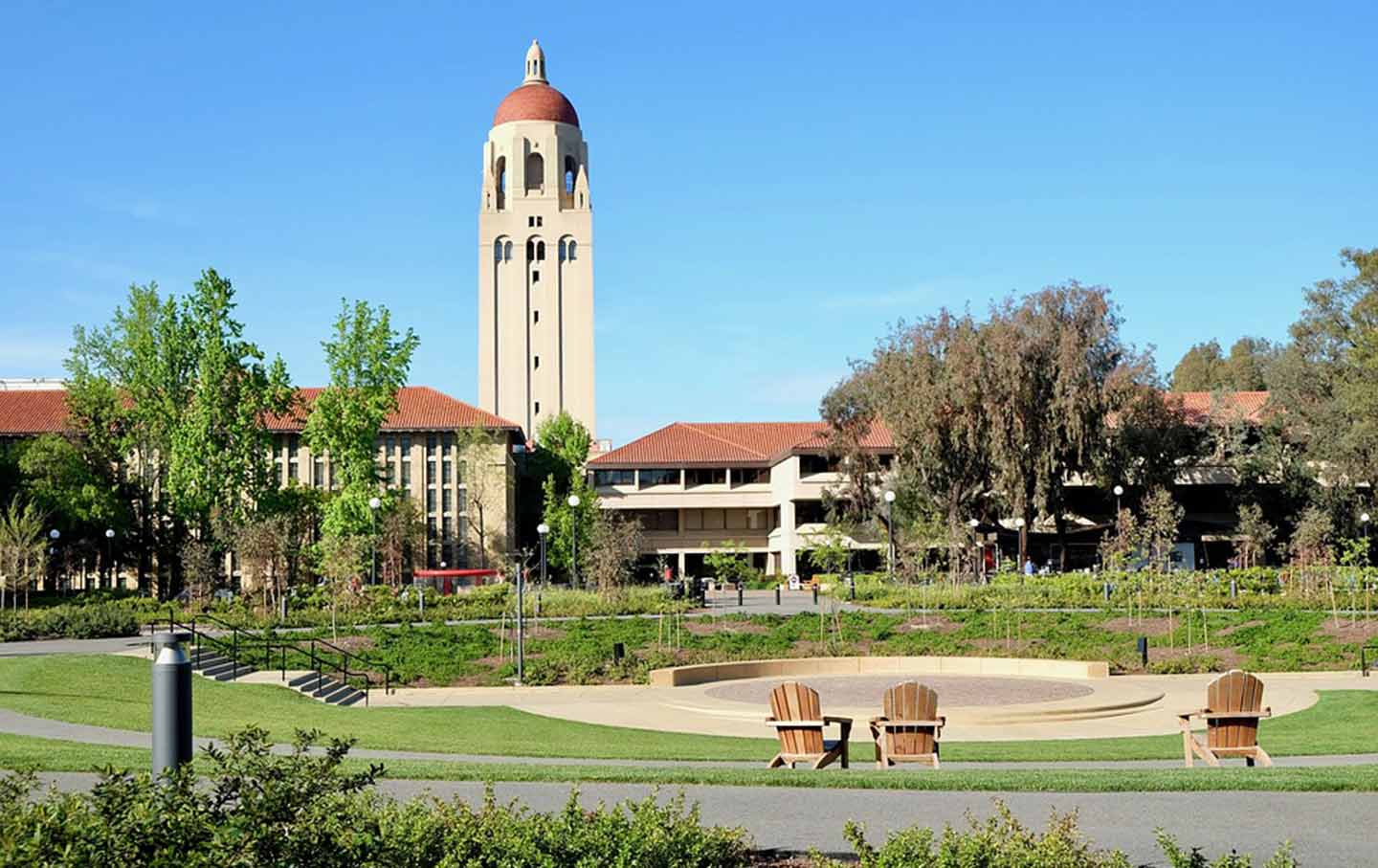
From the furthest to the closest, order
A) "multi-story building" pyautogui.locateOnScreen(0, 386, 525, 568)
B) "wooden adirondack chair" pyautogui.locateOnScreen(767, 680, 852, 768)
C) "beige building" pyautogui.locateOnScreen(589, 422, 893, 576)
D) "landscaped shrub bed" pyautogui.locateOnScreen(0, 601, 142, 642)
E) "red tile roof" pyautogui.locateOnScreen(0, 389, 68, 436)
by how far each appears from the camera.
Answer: "beige building" pyautogui.locateOnScreen(589, 422, 893, 576) → "multi-story building" pyautogui.locateOnScreen(0, 386, 525, 568) → "red tile roof" pyautogui.locateOnScreen(0, 389, 68, 436) → "landscaped shrub bed" pyautogui.locateOnScreen(0, 601, 142, 642) → "wooden adirondack chair" pyautogui.locateOnScreen(767, 680, 852, 768)

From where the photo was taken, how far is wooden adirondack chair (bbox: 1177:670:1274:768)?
1341 centimetres

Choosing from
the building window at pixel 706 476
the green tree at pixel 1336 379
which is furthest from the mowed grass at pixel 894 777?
the building window at pixel 706 476

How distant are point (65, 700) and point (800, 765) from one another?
12.8 metres

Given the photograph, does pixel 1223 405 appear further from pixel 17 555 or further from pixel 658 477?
pixel 17 555

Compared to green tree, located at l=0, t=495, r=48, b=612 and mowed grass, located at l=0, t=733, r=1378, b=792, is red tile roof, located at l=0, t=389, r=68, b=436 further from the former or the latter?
mowed grass, located at l=0, t=733, r=1378, b=792

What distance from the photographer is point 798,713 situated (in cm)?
1360

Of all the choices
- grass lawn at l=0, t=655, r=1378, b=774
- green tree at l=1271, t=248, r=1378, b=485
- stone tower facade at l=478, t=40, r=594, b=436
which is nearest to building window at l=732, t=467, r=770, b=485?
stone tower facade at l=478, t=40, r=594, b=436

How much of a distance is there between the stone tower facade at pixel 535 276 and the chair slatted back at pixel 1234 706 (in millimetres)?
78810

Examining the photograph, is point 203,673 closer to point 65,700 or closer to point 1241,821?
point 65,700

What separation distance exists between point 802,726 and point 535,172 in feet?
286

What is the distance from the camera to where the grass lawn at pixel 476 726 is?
1633cm

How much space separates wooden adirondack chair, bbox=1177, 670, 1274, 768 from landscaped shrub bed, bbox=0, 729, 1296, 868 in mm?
5876

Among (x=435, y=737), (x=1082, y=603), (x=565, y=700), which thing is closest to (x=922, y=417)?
(x=1082, y=603)

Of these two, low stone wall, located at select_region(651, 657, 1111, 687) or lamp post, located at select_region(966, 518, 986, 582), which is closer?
low stone wall, located at select_region(651, 657, 1111, 687)
